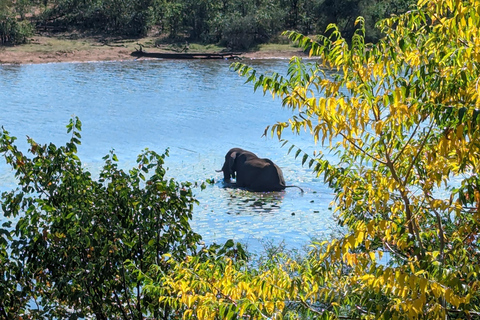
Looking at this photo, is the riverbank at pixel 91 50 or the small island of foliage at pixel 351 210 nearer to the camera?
the small island of foliage at pixel 351 210

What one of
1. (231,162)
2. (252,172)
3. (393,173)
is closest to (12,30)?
(231,162)

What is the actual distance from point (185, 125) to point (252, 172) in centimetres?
786

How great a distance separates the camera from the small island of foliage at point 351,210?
11.5 feet

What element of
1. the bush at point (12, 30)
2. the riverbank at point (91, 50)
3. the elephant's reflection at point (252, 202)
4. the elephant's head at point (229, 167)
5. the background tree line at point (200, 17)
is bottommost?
the elephant's reflection at point (252, 202)

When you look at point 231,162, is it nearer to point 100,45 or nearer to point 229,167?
point 229,167

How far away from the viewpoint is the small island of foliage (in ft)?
11.5

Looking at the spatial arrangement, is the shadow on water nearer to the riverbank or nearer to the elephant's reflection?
the elephant's reflection

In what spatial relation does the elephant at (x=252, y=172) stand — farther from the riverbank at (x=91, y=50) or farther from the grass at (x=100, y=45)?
the grass at (x=100, y=45)

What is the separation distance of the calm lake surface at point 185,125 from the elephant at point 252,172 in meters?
0.22

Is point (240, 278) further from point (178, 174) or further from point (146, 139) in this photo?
point (146, 139)

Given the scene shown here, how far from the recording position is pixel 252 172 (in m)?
14.9

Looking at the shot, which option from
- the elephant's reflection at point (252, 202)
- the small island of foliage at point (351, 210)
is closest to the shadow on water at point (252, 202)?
the elephant's reflection at point (252, 202)

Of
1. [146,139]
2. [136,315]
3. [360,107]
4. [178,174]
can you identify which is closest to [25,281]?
[136,315]

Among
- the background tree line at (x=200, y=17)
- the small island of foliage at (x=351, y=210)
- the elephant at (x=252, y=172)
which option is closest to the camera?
the small island of foliage at (x=351, y=210)
